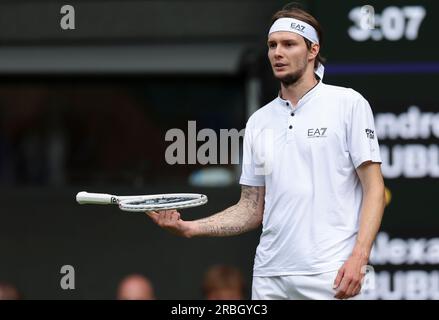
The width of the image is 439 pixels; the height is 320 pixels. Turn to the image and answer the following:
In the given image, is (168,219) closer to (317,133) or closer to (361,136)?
(317,133)

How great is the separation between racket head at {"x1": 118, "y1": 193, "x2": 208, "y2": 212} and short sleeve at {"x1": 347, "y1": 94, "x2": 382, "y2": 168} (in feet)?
1.80

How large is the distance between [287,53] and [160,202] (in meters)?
0.68

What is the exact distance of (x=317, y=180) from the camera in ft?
14.2

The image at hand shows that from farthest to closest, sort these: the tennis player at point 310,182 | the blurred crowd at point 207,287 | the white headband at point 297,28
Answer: the blurred crowd at point 207,287
the white headband at point 297,28
the tennis player at point 310,182

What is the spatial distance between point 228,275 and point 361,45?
136 centimetres

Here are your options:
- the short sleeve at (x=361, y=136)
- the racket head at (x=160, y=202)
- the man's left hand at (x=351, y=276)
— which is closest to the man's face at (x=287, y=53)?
the short sleeve at (x=361, y=136)

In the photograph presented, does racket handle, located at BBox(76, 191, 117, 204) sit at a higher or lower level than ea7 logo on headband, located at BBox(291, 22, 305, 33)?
lower

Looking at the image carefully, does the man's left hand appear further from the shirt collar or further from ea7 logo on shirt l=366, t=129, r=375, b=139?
the shirt collar

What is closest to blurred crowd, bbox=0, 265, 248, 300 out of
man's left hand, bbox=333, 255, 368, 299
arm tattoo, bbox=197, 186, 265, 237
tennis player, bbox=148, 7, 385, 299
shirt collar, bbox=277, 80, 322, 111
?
arm tattoo, bbox=197, 186, 265, 237

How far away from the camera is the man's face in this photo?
436 cm

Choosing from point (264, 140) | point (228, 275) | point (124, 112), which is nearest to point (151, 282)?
point (228, 275)

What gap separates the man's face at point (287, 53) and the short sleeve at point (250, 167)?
0.29 m

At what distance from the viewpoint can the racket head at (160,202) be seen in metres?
4.30

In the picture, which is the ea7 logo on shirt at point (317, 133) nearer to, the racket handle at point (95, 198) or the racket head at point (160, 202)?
the racket head at point (160, 202)
